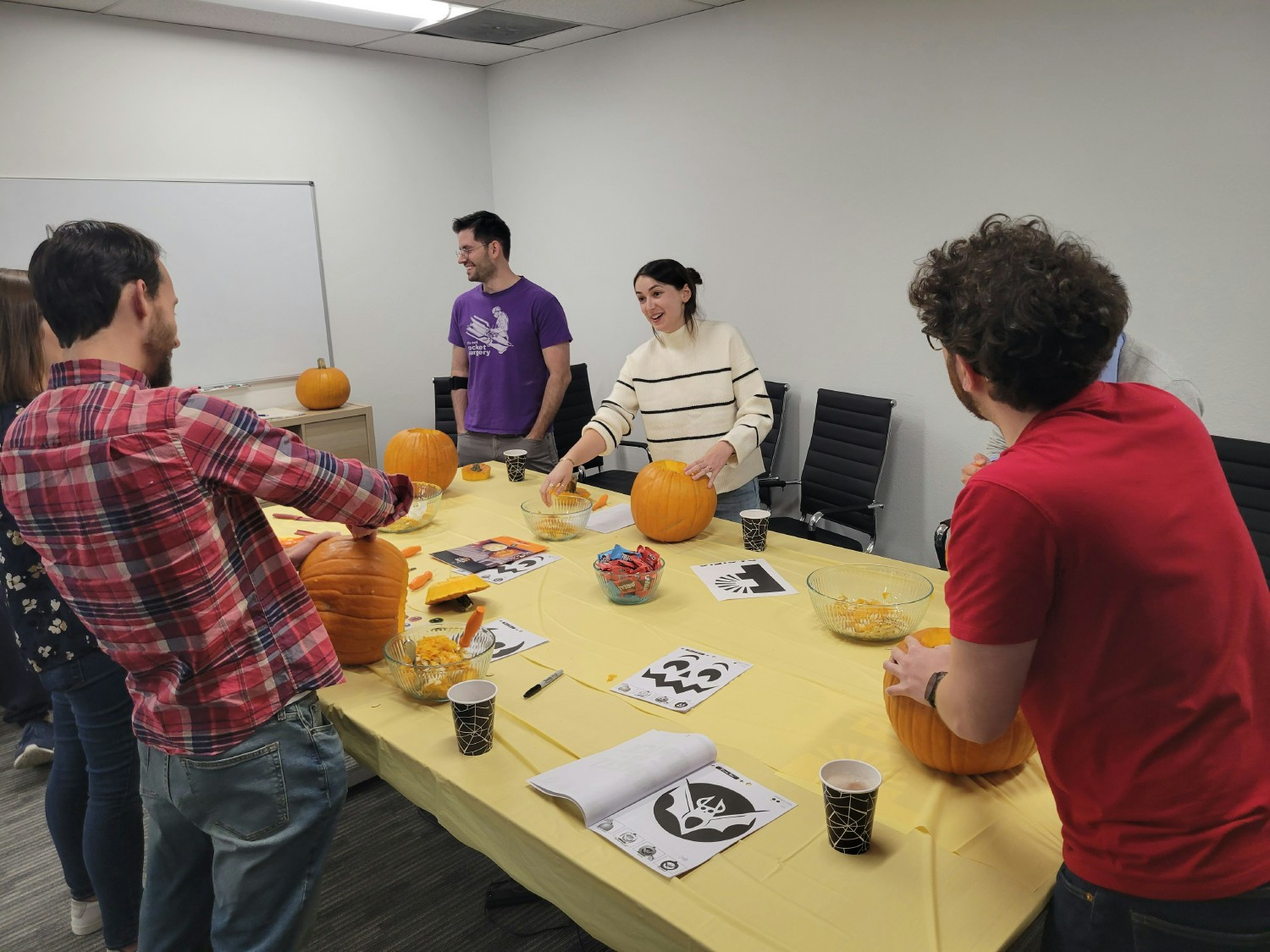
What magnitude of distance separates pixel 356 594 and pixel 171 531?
61 cm

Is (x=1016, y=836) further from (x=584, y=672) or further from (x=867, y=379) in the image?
(x=867, y=379)

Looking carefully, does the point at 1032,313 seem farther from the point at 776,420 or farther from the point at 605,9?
the point at 605,9

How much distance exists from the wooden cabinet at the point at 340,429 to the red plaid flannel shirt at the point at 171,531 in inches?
142

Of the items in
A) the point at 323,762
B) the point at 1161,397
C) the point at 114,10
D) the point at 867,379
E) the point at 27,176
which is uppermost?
the point at 114,10

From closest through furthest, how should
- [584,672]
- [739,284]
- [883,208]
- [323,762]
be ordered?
[323,762] < [584,672] < [883,208] < [739,284]

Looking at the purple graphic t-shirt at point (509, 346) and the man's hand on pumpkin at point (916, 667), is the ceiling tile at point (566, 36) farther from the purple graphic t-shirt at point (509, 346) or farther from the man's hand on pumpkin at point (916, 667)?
the man's hand on pumpkin at point (916, 667)

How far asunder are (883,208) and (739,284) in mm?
902

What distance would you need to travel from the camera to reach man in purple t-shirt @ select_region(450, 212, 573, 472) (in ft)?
13.2

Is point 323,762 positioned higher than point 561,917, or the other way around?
point 323,762

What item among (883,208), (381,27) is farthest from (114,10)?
(883,208)

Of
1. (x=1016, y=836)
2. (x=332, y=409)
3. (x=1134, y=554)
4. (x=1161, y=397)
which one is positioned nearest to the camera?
(x=1134, y=554)

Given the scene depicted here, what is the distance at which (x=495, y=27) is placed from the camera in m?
4.76

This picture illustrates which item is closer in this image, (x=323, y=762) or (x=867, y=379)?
(x=323, y=762)

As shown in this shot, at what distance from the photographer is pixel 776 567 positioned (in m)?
2.35
